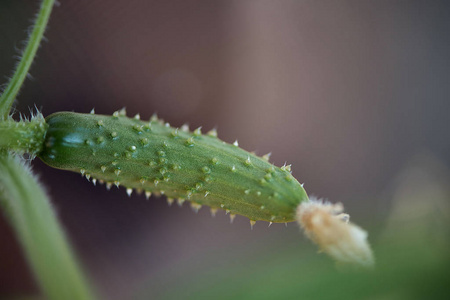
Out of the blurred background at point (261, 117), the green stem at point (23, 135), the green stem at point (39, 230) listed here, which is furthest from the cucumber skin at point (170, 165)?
the blurred background at point (261, 117)

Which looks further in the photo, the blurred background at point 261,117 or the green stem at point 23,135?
the blurred background at point 261,117

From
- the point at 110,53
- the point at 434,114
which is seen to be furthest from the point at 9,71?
the point at 434,114

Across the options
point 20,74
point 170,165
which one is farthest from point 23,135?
point 170,165

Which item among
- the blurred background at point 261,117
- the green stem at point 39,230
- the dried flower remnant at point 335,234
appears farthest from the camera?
the blurred background at point 261,117

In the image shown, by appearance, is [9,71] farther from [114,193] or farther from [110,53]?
[114,193]

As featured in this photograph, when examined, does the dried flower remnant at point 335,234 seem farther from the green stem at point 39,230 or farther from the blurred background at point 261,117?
the blurred background at point 261,117

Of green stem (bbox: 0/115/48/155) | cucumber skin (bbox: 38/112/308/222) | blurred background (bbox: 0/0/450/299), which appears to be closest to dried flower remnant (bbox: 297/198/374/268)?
cucumber skin (bbox: 38/112/308/222)
